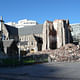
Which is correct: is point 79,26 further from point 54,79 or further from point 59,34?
point 54,79

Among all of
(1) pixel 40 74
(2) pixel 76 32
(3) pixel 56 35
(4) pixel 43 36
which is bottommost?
(1) pixel 40 74

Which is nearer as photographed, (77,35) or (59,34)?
(59,34)

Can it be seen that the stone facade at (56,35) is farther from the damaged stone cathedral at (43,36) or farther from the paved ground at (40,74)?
the paved ground at (40,74)

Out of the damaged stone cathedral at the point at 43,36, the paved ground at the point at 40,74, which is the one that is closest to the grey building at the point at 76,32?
the damaged stone cathedral at the point at 43,36

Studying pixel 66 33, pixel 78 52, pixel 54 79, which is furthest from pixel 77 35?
pixel 54 79

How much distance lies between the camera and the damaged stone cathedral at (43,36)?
8331 cm

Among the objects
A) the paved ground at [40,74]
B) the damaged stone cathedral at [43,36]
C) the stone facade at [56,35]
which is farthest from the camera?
the stone facade at [56,35]

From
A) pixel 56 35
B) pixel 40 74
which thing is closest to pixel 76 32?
pixel 56 35

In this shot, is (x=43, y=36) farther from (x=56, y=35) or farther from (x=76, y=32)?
(x=76, y=32)

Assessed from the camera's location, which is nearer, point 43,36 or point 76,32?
point 43,36

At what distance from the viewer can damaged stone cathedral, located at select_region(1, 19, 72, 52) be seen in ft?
273

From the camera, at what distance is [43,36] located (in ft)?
279

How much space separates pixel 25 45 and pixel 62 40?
58.1 feet

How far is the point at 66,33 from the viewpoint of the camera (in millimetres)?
87438
